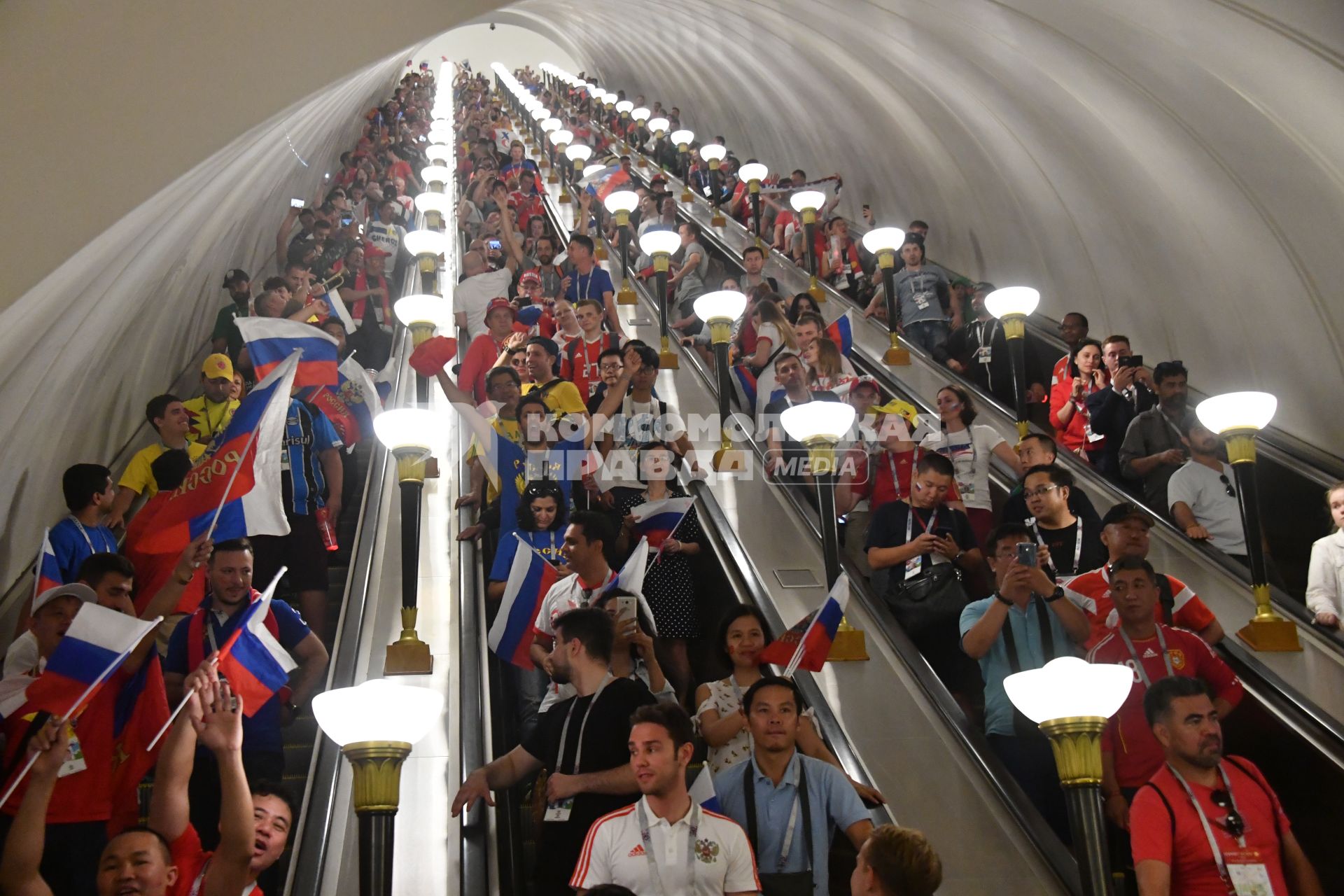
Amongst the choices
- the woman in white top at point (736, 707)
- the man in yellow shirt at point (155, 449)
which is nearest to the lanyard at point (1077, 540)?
the woman in white top at point (736, 707)

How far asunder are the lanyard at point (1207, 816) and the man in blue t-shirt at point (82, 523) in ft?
15.9

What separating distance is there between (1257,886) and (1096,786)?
1.92ft

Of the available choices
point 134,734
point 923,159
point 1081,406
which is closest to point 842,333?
point 1081,406

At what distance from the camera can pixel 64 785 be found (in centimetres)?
424

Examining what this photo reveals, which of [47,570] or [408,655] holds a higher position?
[47,570]

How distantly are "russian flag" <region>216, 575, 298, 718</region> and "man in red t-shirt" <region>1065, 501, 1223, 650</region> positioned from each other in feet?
10.6

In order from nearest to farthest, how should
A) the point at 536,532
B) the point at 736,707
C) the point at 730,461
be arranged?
the point at 736,707
the point at 536,532
the point at 730,461

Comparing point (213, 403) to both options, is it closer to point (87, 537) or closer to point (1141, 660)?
point (87, 537)

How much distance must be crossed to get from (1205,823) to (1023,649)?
135 cm

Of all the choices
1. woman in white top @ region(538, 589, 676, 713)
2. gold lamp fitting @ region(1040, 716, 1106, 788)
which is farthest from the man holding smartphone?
woman in white top @ region(538, 589, 676, 713)

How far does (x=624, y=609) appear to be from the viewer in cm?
514

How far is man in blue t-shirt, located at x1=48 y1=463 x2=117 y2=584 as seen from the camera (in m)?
5.99

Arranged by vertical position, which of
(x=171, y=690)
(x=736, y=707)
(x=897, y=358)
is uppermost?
(x=897, y=358)

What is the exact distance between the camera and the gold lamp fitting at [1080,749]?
147 inches
